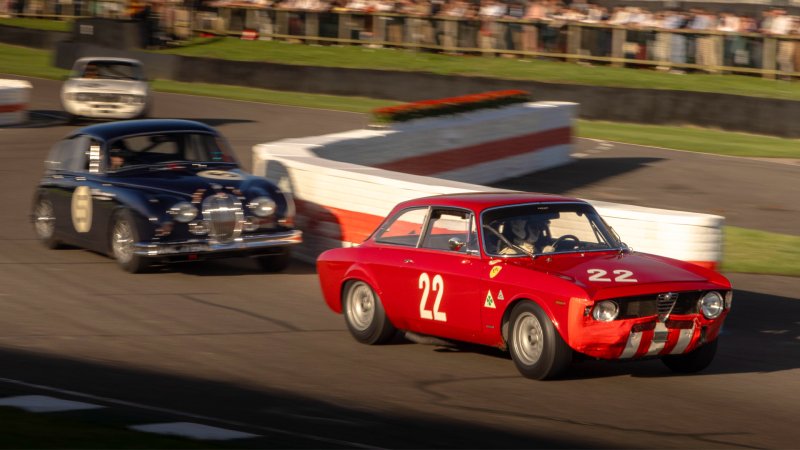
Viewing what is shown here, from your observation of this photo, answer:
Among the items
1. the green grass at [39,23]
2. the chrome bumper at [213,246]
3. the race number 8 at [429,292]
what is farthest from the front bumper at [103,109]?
the green grass at [39,23]

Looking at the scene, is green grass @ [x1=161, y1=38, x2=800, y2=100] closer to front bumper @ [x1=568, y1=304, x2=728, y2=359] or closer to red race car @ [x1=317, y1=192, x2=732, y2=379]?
red race car @ [x1=317, y1=192, x2=732, y2=379]

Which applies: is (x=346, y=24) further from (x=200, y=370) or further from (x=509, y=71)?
(x=200, y=370)

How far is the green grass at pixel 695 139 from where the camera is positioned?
25.7m

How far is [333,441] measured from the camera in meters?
6.66

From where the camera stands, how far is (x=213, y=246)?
12.6 meters

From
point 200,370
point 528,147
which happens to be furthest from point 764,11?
point 200,370

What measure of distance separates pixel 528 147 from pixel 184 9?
24538 mm

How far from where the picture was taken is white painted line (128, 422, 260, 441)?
21.2 ft

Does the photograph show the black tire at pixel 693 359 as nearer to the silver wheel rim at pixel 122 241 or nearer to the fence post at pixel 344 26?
the silver wheel rim at pixel 122 241

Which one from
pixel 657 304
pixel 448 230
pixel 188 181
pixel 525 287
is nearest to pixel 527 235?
pixel 448 230

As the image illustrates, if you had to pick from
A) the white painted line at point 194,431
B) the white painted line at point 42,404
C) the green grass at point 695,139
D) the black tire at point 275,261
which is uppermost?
the green grass at point 695,139

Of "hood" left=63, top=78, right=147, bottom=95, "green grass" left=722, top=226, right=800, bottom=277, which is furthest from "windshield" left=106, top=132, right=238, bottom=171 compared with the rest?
"hood" left=63, top=78, right=147, bottom=95

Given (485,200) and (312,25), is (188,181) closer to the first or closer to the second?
(485,200)

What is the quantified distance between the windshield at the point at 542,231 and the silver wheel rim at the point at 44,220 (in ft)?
21.7
